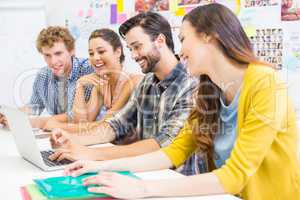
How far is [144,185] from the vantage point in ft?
3.60

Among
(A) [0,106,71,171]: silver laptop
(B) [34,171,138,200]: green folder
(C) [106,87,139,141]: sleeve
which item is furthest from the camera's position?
(C) [106,87,139,141]: sleeve

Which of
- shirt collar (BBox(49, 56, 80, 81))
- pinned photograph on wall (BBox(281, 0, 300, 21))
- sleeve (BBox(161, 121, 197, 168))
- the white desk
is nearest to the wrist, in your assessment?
the white desk

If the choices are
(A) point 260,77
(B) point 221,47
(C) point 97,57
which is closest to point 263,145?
(A) point 260,77

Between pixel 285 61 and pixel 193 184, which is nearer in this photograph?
pixel 193 184

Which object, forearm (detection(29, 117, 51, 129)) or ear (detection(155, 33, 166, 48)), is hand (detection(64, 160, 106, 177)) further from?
forearm (detection(29, 117, 51, 129))

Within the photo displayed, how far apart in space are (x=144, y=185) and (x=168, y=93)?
2.62 feet

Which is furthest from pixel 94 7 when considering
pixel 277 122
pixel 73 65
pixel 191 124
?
pixel 277 122

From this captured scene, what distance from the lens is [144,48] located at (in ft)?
6.57

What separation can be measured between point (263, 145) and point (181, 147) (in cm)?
37

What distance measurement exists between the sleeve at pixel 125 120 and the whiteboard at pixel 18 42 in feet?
4.15

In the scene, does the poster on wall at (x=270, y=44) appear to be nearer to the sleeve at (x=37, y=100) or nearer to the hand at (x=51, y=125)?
the hand at (x=51, y=125)

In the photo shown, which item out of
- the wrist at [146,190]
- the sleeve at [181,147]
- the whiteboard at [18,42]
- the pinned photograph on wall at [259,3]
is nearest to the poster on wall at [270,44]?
the pinned photograph on wall at [259,3]

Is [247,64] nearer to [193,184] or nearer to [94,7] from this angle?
[193,184]

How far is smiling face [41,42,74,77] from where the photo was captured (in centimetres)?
272
